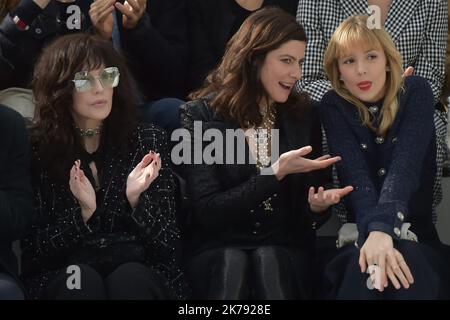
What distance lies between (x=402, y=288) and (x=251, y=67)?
36.4 inches

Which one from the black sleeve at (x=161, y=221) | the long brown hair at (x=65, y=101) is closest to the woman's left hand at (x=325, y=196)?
the black sleeve at (x=161, y=221)

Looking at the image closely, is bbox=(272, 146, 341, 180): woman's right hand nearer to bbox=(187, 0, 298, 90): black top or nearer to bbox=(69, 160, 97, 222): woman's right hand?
bbox=(69, 160, 97, 222): woman's right hand

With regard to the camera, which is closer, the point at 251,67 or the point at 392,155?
the point at 392,155

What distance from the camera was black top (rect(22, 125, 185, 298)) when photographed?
3.26 m

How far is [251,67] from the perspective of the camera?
353 cm

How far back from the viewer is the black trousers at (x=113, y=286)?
3.11m

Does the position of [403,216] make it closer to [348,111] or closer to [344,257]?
[344,257]

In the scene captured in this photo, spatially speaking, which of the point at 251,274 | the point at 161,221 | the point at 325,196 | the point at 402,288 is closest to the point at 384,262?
the point at 402,288

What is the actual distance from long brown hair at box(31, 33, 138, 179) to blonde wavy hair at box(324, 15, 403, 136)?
713 mm

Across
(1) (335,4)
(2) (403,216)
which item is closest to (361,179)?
(2) (403,216)

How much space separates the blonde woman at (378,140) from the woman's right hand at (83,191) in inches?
29.8

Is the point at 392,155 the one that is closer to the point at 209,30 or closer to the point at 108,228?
the point at 108,228

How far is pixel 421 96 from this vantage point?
3.43 metres

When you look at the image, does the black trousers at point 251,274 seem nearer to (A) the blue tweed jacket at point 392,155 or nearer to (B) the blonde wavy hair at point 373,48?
(A) the blue tweed jacket at point 392,155
